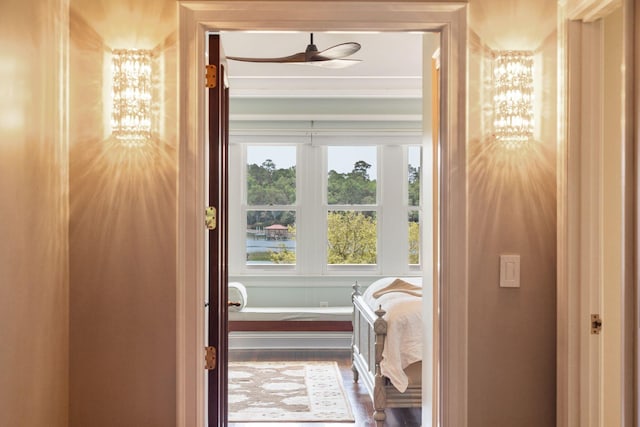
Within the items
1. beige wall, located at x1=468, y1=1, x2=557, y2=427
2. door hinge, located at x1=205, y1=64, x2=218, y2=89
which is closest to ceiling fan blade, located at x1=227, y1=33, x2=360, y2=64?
door hinge, located at x1=205, y1=64, x2=218, y2=89

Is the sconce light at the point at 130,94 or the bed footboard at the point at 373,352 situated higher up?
the sconce light at the point at 130,94

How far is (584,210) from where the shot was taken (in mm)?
2441

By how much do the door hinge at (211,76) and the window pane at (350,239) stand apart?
184 inches

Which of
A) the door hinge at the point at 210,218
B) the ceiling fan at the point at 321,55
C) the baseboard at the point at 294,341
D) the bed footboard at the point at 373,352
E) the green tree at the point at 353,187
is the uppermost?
the ceiling fan at the point at 321,55

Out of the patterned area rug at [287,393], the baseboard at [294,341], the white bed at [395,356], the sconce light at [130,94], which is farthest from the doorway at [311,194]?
the sconce light at [130,94]

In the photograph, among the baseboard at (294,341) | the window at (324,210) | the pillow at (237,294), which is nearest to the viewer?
the pillow at (237,294)

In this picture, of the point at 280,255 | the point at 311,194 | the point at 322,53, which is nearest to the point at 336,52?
the point at 322,53

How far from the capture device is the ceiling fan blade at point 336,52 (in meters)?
4.56

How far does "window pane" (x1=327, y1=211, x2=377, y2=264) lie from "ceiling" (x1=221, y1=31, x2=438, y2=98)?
1320 millimetres

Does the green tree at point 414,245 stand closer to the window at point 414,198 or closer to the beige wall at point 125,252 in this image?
the window at point 414,198

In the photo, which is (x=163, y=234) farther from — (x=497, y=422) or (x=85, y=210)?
(x=497, y=422)

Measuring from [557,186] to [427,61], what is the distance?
51.9 inches

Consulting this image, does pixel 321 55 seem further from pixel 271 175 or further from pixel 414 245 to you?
pixel 414 245

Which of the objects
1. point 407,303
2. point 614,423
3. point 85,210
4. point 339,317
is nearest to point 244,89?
Answer: point 339,317
